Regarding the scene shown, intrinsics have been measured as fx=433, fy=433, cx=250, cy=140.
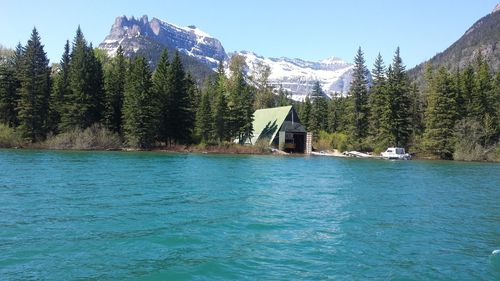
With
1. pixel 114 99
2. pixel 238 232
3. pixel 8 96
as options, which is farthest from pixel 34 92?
pixel 238 232

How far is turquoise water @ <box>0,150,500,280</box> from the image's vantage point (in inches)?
376

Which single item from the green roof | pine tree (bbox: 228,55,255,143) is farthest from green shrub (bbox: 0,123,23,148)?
the green roof

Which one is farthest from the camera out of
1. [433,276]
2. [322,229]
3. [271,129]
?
[271,129]

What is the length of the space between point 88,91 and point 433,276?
62271 mm

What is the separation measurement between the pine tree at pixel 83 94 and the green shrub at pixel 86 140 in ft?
6.64

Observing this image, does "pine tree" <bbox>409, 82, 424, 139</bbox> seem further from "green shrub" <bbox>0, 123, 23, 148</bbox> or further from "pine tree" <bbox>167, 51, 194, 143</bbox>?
"green shrub" <bbox>0, 123, 23, 148</bbox>

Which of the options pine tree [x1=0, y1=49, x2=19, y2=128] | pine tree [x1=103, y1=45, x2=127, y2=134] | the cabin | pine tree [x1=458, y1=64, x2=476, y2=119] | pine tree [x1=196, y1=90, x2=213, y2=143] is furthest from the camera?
the cabin

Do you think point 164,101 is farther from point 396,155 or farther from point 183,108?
point 396,155

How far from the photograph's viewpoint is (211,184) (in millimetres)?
24094

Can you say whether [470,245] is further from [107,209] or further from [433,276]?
[107,209]

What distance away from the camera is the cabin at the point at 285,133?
67.8 meters

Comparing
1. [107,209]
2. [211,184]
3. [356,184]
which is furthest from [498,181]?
[107,209]

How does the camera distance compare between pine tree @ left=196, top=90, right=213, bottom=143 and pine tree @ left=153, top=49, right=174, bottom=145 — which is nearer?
pine tree @ left=153, top=49, right=174, bottom=145

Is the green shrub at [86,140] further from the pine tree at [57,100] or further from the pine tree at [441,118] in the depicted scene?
the pine tree at [441,118]
